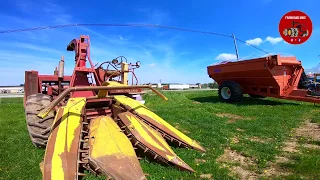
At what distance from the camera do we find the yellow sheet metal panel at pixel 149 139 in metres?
3.63

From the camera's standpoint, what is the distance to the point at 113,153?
3389 mm

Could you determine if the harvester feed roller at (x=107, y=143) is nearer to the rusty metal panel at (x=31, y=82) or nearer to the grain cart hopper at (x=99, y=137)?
the grain cart hopper at (x=99, y=137)

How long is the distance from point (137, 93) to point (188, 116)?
246cm

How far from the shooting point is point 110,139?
366 centimetres

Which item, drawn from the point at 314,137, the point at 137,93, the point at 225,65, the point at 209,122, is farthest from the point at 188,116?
the point at 225,65

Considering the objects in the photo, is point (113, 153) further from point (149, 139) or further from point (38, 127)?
point (38, 127)

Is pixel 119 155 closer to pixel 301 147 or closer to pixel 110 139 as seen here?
pixel 110 139

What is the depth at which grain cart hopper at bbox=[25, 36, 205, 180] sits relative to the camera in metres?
3.18

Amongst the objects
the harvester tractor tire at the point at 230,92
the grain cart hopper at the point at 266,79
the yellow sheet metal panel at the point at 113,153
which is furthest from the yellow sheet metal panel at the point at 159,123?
the harvester tractor tire at the point at 230,92

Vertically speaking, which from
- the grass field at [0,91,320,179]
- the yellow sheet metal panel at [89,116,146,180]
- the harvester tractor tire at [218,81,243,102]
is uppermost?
the harvester tractor tire at [218,81,243,102]

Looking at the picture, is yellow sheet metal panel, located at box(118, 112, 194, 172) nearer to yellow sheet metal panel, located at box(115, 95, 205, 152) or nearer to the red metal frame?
yellow sheet metal panel, located at box(115, 95, 205, 152)

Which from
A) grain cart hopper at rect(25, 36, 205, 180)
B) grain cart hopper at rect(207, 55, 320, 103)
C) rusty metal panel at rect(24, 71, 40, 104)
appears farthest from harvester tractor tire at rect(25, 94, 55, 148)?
grain cart hopper at rect(207, 55, 320, 103)

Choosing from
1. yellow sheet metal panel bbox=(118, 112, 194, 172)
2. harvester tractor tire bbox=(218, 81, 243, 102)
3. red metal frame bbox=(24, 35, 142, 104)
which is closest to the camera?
yellow sheet metal panel bbox=(118, 112, 194, 172)

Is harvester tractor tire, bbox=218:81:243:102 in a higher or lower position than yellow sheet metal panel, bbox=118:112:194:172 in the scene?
higher
